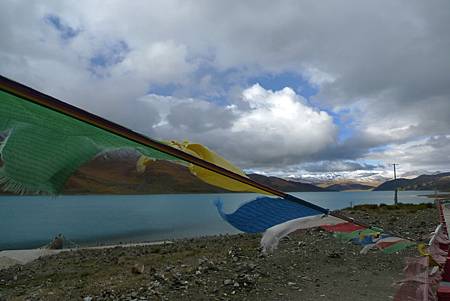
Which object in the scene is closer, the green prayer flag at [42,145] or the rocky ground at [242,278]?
the green prayer flag at [42,145]

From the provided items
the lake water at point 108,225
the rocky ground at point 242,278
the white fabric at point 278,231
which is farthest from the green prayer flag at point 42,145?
the rocky ground at point 242,278

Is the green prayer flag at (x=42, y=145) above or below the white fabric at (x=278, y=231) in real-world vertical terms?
above

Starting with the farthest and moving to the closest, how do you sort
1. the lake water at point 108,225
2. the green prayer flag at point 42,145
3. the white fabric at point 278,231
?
the lake water at point 108,225
the white fabric at point 278,231
the green prayer flag at point 42,145

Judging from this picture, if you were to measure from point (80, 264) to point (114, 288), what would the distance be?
6463 millimetres

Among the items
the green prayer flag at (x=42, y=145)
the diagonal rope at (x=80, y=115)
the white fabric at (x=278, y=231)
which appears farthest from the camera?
the white fabric at (x=278, y=231)

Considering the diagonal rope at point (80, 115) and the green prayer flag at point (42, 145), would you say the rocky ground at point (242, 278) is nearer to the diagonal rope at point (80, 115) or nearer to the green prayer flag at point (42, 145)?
the green prayer flag at point (42, 145)

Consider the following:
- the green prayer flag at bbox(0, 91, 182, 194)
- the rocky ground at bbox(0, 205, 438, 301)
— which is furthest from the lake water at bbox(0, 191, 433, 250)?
the rocky ground at bbox(0, 205, 438, 301)

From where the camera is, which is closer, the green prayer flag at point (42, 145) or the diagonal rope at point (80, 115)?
the diagonal rope at point (80, 115)

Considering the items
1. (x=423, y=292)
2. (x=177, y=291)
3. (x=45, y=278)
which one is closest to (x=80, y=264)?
(x=45, y=278)

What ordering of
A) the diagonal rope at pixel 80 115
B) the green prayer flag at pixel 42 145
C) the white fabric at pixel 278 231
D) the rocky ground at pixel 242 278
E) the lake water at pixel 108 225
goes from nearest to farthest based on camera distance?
the diagonal rope at pixel 80 115 → the green prayer flag at pixel 42 145 → the white fabric at pixel 278 231 → the rocky ground at pixel 242 278 → the lake water at pixel 108 225

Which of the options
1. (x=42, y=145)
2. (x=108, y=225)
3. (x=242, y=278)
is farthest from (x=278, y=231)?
(x=108, y=225)

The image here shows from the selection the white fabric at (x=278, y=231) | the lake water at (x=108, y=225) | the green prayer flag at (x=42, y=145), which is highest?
the green prayer flag at (x=42, y=145)

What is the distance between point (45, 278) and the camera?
36.9 ft

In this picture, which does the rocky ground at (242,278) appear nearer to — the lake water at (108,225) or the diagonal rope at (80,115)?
the lake water at (108,225)
